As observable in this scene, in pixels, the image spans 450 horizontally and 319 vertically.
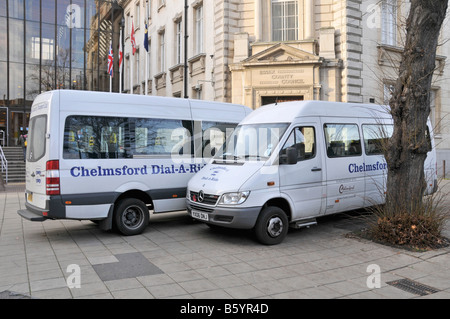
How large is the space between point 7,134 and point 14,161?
8.62 m

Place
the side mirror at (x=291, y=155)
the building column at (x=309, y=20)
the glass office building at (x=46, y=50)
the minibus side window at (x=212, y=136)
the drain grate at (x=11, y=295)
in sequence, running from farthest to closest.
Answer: the glass office building at (x=46, y=50), the building column at (x=309, y=20), the minibus side window at (x=212, y=136), the side mirror at (x=291, y=155), the drain grate at (x=11, y=295)

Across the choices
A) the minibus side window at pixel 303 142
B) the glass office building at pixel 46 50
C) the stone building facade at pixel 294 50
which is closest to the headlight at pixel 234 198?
the minibus side window at pixel 303 142

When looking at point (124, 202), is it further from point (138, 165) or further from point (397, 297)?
point (397, 297)

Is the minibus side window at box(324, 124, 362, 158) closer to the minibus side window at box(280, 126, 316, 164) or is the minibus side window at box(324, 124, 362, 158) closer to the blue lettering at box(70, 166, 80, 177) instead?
the minibus side window at box(280, 126, 316, 164)

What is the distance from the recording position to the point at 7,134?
27031 millimetres

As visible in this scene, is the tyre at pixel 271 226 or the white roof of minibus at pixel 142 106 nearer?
the tyre at pixel 271 226

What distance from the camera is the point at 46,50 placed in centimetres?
2888

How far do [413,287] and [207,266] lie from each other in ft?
8.97

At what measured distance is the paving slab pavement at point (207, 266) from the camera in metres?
4.66

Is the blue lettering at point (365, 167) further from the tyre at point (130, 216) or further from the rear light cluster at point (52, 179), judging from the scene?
the rear light cluster at point (52, 179)

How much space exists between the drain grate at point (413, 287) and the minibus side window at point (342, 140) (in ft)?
10.3

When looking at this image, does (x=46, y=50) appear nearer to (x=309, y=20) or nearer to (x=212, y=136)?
(x=309, y=20)

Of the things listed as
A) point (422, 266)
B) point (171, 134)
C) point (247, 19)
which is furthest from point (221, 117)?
point (247, 19)

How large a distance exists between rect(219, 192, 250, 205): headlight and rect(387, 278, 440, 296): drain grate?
2510 millimetres
